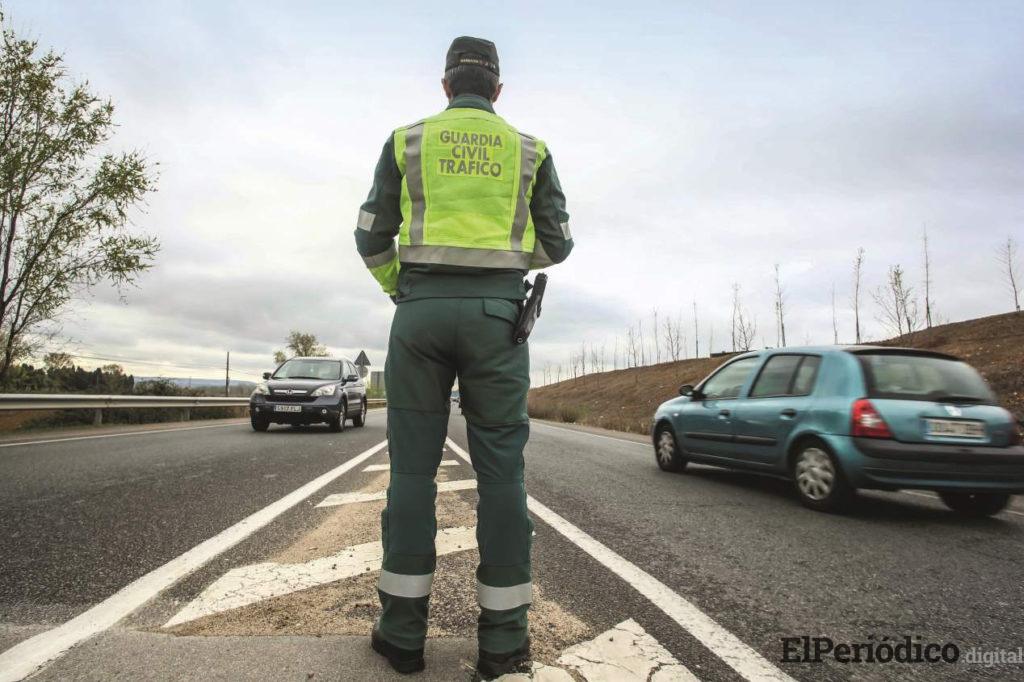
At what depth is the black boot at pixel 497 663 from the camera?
1872 millimetres

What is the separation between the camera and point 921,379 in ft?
16.5

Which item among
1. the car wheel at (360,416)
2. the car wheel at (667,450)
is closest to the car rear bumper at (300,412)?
the car wheel at (360,416)

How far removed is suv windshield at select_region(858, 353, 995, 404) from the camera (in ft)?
16.1

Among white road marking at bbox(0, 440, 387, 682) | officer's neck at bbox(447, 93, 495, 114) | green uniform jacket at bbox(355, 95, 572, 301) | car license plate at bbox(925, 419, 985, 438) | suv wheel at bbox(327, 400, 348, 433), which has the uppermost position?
officer's neck at bbox(447, 93, 495, 114)

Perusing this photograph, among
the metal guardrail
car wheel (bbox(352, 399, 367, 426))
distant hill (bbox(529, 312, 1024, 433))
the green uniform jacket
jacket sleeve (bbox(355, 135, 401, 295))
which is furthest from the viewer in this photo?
distant hill (bbox(529, 312, 1024, 433))

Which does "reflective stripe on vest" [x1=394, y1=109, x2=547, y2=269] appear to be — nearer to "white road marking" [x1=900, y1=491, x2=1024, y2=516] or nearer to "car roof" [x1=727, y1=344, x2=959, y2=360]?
"car roof" [x1=727, y1=344, x2=959, y2=360]

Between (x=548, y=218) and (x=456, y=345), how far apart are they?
67 centimetres

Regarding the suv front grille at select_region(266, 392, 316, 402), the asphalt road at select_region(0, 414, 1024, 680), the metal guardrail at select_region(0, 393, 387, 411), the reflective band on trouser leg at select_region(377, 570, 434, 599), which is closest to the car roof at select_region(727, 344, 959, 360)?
the asphalt road at select_region(0, 414, 1024, 680)

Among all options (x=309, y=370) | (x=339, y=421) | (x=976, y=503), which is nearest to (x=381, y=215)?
(x=976, y=503)

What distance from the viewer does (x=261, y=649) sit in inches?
79.1

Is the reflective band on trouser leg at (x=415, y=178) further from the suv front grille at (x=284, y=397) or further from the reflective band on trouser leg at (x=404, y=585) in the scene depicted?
the suv front grille at (x=284, y=397)

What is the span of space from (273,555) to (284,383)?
33.6ft

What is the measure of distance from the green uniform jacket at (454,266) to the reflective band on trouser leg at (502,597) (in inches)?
38.8

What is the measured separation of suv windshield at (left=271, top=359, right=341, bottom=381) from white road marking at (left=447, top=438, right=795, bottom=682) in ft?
35.5
